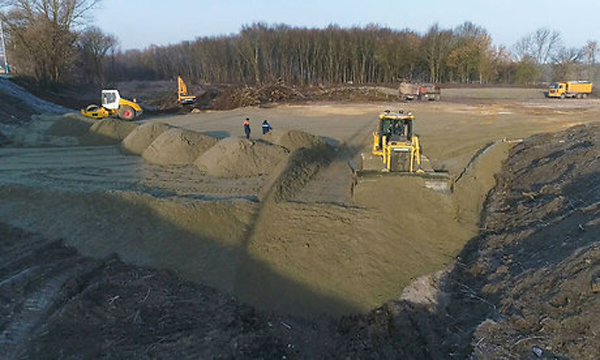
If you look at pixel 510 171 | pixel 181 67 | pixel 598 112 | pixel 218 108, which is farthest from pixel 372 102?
pixel 181 67

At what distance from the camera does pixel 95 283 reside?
7.59 meters

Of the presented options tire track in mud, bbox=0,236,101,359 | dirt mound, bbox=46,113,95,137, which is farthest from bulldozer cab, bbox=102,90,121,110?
tire track in mud, bbox=0,236,101,359

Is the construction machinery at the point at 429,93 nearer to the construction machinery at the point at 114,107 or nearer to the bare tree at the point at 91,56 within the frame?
the construction machinery at the point at 114,107

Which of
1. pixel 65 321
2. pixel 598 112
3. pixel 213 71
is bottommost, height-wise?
pixel 65 321

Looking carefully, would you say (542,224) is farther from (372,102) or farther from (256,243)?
(372,102)

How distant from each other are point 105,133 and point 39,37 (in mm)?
27755

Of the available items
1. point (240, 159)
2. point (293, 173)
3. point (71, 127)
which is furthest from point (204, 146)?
point (71, 127)

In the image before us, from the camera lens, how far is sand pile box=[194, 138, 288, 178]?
1386 centimetres

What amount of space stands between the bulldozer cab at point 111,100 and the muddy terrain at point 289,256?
13041mm

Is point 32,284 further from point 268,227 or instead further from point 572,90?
point 572,90

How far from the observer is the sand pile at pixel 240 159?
13859 mm

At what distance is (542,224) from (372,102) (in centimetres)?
3485

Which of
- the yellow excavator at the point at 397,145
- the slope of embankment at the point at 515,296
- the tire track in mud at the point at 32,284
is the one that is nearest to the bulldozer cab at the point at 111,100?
the tire track in mud at the point at 32,284

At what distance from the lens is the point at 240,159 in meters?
14.0
